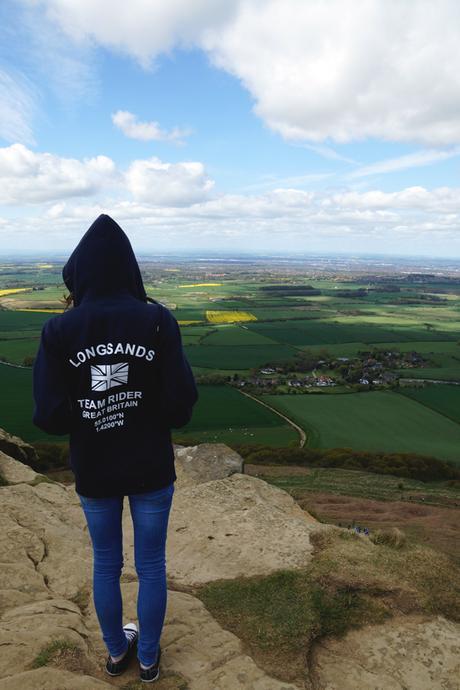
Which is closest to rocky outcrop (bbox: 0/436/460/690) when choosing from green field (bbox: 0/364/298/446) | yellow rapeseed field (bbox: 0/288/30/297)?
green field (bbox: 0/364/298/446)

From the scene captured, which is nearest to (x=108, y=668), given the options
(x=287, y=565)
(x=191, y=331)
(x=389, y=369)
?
(x=287, y=565)

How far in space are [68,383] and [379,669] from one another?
447cm

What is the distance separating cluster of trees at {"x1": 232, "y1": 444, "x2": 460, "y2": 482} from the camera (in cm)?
3253

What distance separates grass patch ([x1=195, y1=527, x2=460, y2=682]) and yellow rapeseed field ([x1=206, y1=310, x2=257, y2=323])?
104 metres

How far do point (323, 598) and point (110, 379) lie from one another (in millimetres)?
4369

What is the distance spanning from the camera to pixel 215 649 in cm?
465

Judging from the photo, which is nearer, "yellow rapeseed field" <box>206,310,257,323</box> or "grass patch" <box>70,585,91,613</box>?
"grass patch" <box>70,585,91,613</box>

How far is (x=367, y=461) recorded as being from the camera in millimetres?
34094

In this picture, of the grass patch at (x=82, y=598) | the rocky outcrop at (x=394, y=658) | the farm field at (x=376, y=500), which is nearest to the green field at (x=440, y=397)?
the farm field at (x=376, y=500)

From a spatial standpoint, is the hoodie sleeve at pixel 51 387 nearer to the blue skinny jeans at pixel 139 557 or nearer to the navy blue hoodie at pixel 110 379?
the navy blue hoodie at pixel 110 379

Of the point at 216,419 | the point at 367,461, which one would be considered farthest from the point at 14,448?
the point at 216,419

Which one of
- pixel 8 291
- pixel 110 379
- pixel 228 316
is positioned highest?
pixel 110 379

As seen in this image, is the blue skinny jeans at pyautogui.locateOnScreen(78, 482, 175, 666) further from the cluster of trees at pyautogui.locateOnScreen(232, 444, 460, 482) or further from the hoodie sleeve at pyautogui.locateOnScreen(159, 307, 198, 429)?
the cluster of trees at pyautogui.locateOnScreen(232, 444, 460, 482)

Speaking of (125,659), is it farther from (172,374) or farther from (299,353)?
(299,353)
